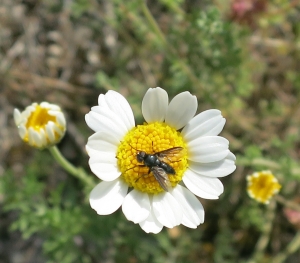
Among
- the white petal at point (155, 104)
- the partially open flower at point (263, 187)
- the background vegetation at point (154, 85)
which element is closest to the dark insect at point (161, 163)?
the white petal at point (155, 104)

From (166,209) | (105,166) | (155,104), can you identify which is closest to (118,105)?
(155,104)

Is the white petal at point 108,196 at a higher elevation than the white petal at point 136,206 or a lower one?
higher

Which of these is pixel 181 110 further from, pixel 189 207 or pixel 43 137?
pixel 43 137

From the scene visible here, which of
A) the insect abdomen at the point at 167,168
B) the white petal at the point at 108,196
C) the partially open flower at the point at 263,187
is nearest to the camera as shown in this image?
the white petal at the point at 108,196

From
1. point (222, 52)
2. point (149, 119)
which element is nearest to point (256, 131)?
point (222, 52)

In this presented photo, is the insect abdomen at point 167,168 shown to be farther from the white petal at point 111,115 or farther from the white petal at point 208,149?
the white petal at point 111,115

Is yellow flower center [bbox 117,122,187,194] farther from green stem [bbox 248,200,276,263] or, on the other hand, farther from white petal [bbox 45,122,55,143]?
green stem [bbox 248,200,276,263]

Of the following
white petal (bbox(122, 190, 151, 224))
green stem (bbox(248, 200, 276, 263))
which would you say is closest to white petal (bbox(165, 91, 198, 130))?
white petal (bbox(122, 190, 151, 224))
